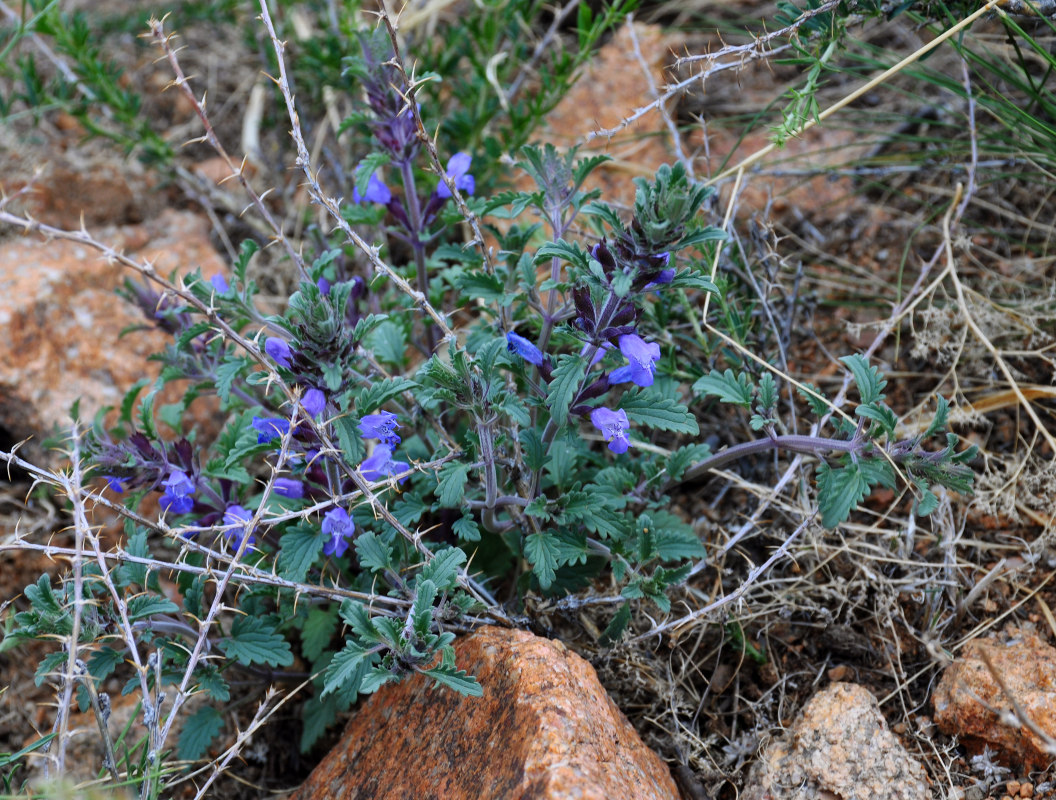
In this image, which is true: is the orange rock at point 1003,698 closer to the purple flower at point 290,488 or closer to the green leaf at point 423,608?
the green leaf at point 423,608

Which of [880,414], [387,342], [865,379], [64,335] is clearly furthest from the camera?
[64,335]

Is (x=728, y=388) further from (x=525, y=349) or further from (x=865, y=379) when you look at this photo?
(x=525, y=349)

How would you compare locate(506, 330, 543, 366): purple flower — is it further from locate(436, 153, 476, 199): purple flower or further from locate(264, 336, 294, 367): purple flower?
locate(436, 153, 476, 199): purple flower

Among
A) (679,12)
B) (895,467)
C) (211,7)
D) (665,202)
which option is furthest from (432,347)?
(679,12)

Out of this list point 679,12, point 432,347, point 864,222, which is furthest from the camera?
point 679,12

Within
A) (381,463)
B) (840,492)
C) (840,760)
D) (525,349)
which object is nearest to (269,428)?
(381,463)

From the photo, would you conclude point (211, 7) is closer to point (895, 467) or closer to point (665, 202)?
point (665, 202)
